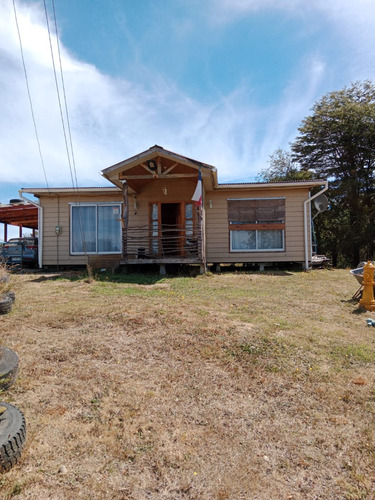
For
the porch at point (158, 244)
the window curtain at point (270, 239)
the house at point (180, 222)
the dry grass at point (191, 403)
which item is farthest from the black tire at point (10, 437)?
the window curtain at point (270, 239)

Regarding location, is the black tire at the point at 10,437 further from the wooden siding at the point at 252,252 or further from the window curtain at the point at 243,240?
the window curtain at the point at 243,240

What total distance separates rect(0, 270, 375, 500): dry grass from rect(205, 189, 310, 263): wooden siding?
20.4 feet

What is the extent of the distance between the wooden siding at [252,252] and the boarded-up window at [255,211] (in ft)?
0.59

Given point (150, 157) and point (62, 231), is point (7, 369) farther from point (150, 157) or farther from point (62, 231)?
point (62, 231)

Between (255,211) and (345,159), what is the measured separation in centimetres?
1155

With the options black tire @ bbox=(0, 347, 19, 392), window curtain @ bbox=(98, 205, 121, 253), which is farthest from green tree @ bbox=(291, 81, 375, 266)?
black tire @ bbox=(0, 347, 19, 392)

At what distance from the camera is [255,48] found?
8.86 metres

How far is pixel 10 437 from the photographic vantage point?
1.75 m

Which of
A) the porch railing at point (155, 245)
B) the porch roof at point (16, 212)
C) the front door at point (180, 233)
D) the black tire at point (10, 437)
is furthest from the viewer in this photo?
the porch roof at point (16, 212)

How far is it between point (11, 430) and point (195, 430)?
1.16 meters

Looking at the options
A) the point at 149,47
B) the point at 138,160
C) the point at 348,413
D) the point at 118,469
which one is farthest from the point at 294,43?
the point at 118,469

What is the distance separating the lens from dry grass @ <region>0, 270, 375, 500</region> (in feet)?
5.56

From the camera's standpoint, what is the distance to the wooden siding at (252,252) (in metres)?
11.1

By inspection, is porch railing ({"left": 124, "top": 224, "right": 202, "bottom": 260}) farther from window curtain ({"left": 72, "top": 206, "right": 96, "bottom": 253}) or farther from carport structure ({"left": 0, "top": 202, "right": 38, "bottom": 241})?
carport structure ({"left": 0, "top": 202, "right": 38, "bottom": 241})
